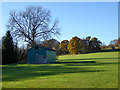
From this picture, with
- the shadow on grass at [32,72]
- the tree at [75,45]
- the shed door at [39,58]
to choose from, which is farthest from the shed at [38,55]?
the tree at [75,45]

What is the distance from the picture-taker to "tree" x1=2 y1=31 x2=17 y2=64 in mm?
31845

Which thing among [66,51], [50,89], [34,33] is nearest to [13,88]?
[50,89]

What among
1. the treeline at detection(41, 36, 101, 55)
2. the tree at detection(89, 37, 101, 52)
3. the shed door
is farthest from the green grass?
the tree at detection(89, 37, 101, 52)

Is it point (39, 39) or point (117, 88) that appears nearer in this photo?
point (117, 88)

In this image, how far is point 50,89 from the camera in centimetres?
614

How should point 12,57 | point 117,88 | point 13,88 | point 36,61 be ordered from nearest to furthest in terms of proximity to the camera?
1. point 117,88
2. point 13,88
3. point 36,61
4. point 12,57

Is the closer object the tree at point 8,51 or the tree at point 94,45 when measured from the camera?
the tree at point 8,51

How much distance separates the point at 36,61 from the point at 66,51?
51455 mm

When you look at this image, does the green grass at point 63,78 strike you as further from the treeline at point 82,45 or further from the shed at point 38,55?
the treeline at point 82,45

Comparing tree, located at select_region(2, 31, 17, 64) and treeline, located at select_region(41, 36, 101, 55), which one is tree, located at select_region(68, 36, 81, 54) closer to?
treeline, located at select_region(41, 36, 101, 55)

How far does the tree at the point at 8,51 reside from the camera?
31.8 m

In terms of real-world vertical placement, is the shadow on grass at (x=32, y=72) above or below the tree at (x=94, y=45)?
below

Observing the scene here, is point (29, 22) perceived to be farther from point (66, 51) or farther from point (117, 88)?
point (66, 51)

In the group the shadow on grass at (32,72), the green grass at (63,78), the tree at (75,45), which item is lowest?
the shadow on grass at (32,72)
